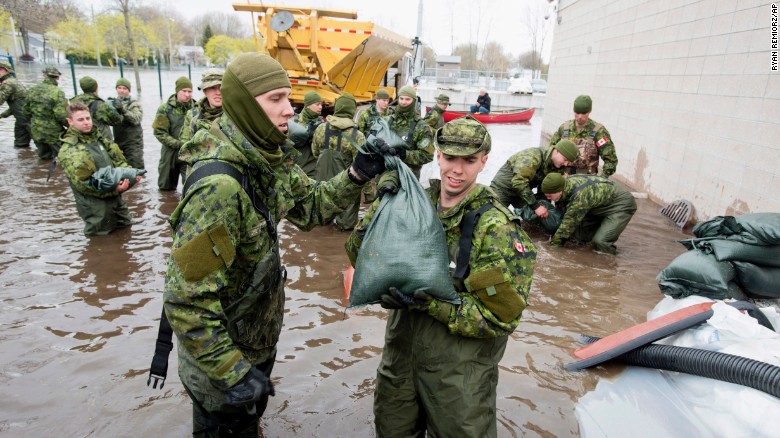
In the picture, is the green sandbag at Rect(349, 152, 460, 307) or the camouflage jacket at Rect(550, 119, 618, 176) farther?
the camouflage jacket at Rect(550, 119, 618, 176)

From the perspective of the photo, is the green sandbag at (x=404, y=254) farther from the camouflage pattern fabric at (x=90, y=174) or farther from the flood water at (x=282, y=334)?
the camouflage pattern fabric at (x=90, y=174)

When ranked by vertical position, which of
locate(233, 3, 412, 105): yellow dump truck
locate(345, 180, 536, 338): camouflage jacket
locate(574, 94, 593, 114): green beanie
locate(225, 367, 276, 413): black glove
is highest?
Result: locate(233, 3, 412, 105): yellow dump truck

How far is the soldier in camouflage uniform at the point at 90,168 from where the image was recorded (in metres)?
4.93

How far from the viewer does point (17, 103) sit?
9.64m

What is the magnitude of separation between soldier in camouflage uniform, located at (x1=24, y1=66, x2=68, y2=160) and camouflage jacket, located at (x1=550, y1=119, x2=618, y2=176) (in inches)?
321

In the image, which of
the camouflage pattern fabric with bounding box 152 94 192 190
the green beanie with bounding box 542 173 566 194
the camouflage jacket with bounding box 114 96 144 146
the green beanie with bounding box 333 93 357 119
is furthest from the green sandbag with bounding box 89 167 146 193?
the green beanie with bounding box 542 173 566 194

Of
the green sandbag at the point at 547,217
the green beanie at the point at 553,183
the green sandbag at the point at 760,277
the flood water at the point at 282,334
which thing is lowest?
the flood water at the point at 282,334

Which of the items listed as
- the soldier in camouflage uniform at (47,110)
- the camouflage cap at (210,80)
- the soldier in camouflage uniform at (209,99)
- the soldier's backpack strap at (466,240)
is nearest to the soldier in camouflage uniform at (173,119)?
the soldier in camouflage uniform at (209,99)

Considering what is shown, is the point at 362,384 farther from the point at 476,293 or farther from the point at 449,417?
the point at 476,293

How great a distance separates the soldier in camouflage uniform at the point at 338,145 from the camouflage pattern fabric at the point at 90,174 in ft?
7.45

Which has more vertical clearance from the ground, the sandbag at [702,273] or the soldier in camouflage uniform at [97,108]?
the soldier in camouflage uniform at [97,108]

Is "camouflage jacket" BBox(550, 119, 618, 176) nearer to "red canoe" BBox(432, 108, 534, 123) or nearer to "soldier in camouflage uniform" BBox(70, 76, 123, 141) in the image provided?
"soldier in camouflage uniform" BBox(70, 76, 123, 141)

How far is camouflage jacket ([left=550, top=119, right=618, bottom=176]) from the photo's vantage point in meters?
6.52

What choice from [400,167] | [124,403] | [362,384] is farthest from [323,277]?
[400,167]
